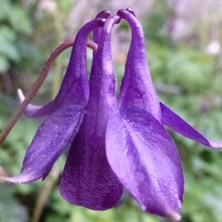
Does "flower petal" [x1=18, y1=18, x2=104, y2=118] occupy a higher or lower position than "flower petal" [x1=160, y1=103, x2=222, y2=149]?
higher

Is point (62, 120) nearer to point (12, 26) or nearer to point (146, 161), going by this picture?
point (146, 161)

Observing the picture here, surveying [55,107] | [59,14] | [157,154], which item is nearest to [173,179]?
[157,154]

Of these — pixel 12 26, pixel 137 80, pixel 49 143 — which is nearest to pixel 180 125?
pixel 137 80

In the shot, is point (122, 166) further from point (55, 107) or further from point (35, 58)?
point (35, 58)

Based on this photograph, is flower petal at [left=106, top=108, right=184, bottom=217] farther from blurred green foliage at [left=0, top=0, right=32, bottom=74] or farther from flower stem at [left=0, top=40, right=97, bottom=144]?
blurred green foliage at [left=0, top=0, right=32, bottom=74]

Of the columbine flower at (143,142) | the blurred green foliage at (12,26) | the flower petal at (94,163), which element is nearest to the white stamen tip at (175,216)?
the columbine flower at (143,142)

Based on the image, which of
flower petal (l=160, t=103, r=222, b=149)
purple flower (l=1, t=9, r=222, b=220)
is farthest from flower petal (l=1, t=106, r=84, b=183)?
flower petal (l=160, t=103, r=222, b=149)
